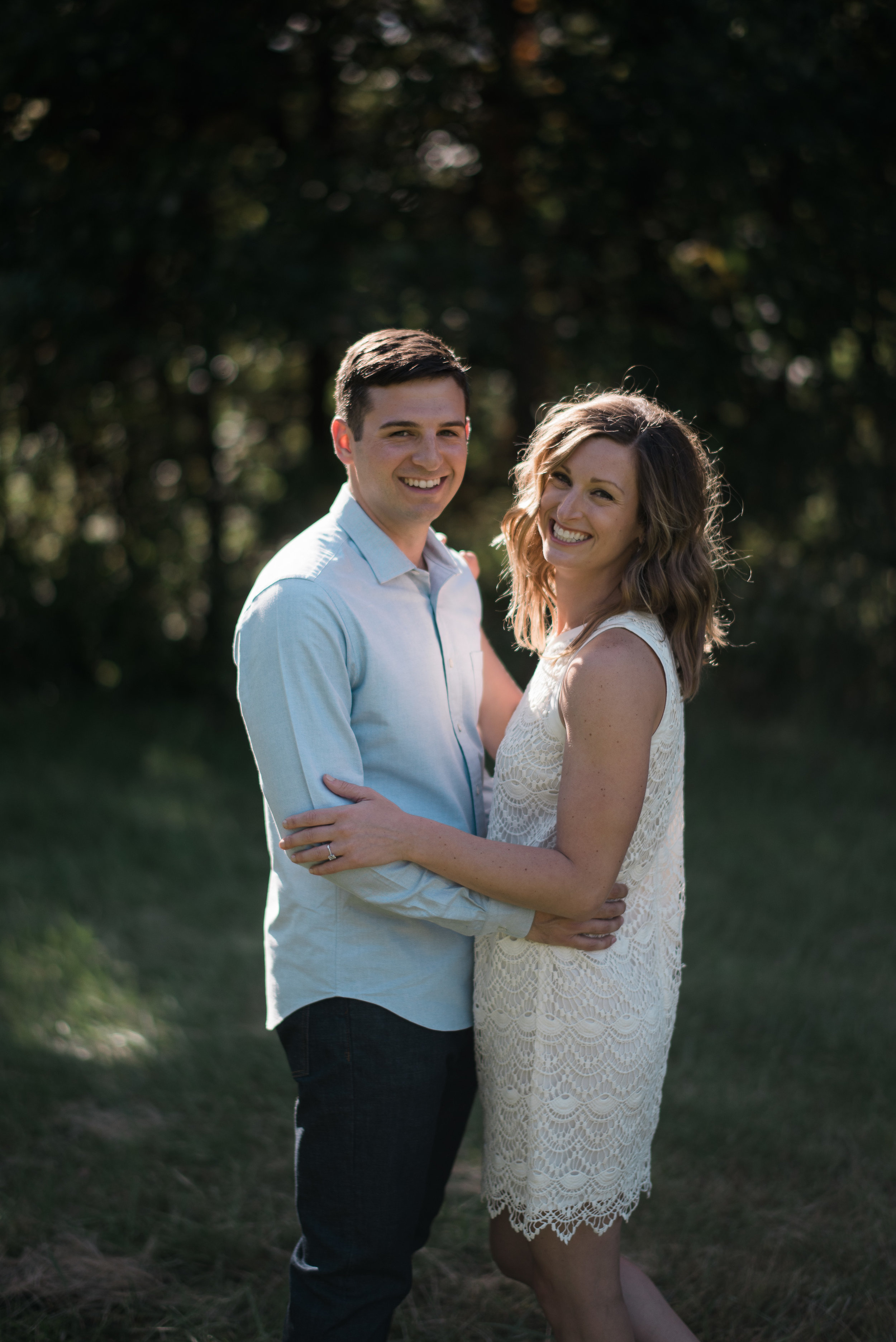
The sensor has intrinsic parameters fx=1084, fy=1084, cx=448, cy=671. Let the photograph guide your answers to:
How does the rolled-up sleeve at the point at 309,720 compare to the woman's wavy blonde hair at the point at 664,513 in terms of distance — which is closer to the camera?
the rolled-up sleeve at the point at 309,720

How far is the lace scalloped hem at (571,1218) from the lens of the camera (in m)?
1.86

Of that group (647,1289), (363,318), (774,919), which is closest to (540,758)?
(647,1289)

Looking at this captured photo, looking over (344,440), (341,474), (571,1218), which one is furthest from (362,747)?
(341,474)

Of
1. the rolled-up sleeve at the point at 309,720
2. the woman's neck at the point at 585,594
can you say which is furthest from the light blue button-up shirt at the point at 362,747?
the woman's neck at the point at 585,594

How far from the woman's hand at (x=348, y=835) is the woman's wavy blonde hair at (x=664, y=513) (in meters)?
0.46

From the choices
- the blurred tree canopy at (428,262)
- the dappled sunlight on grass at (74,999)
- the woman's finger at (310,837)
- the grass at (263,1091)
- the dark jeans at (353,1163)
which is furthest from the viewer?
the blurred tree canopy at (428,262)

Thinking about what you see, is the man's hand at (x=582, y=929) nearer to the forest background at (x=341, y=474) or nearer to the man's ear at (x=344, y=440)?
the man's ear at (x=344, y=440)

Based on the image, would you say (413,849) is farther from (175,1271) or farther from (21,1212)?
(21,1212)

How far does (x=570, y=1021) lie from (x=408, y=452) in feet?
3.46

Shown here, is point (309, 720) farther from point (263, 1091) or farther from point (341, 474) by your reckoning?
point (341, 474)

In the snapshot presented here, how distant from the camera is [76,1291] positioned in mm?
2596

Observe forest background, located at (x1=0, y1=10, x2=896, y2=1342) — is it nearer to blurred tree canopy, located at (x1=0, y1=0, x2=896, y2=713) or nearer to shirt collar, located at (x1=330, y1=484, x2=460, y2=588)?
blurred tree canopy, located at (x1=0, y1=0, x2=896, y2=713)

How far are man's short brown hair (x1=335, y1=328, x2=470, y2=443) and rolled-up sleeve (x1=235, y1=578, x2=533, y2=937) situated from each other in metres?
0.41

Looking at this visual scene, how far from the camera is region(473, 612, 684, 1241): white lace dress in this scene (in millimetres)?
1891
